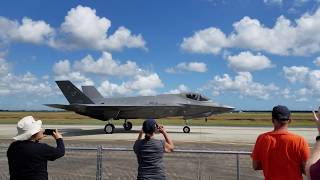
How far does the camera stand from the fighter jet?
30.2 meters

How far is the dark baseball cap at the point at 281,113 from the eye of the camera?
4.98m

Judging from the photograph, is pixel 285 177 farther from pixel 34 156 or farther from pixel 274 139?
pixel 34 156

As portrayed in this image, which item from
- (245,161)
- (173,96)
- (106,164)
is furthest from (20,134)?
(173,96)

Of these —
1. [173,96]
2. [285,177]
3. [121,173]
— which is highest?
[173,96]

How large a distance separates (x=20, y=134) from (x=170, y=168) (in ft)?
19.7

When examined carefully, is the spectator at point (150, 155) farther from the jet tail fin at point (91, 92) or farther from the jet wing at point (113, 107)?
the jet tail fin at point (91, 92)

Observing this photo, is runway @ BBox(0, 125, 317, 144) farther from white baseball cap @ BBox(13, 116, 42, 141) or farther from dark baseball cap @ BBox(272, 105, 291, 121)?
white baseball cap @ BBox(13, 116, 42, 141)

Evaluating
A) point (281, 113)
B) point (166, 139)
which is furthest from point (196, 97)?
point (281, 113)

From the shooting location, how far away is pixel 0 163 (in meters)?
10.5

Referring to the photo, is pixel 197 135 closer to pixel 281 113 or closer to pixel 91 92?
pixel 91 92

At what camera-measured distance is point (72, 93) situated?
3334 centimetres

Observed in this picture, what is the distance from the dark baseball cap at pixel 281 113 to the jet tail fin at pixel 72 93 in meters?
28.8

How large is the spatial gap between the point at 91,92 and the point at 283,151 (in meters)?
30.6

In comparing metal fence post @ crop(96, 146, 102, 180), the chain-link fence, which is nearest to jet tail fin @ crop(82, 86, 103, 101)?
the chain-link fence
